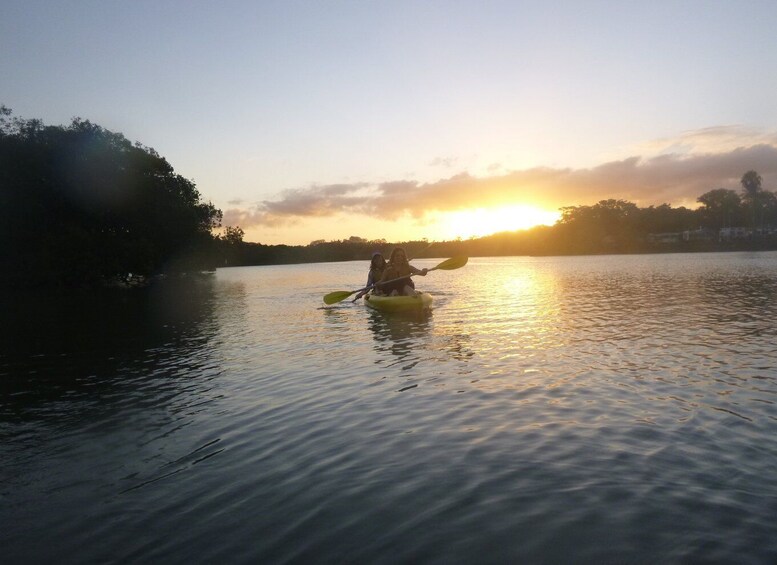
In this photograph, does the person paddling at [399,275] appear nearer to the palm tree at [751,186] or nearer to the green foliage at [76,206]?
the green foliage at [76,206]

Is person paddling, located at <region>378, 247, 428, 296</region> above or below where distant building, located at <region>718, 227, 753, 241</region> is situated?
below

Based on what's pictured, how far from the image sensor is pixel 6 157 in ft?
143

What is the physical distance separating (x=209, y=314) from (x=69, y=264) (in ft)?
98.6

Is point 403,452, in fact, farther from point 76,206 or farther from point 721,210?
point 721,210

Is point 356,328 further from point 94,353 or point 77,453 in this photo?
point 77,453

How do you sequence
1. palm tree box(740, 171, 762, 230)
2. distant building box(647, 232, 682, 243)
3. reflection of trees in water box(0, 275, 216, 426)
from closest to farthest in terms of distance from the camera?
reflection of trees in water box(0, 275, 216, 426), distant building box(647, 232, 682, 243), palm tree box(740, 171, 762, 230)

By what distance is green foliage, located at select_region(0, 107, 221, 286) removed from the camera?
147 feet

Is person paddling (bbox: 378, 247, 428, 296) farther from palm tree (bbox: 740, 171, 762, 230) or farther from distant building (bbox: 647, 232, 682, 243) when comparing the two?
palm tree (bbox: 740, 171, 762, 230)

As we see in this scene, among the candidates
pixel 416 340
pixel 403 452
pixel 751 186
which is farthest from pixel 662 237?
pixel 403 452

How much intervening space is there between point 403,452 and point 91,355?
1234cm

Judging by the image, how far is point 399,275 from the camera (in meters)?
23.3

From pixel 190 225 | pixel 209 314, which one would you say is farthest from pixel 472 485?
pixel 190 225

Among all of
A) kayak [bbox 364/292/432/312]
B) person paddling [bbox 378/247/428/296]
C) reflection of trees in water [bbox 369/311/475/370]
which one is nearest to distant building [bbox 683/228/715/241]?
person paddling [bbox 378/247/428/296]

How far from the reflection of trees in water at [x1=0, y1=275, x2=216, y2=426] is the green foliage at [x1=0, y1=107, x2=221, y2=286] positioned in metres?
21.3
